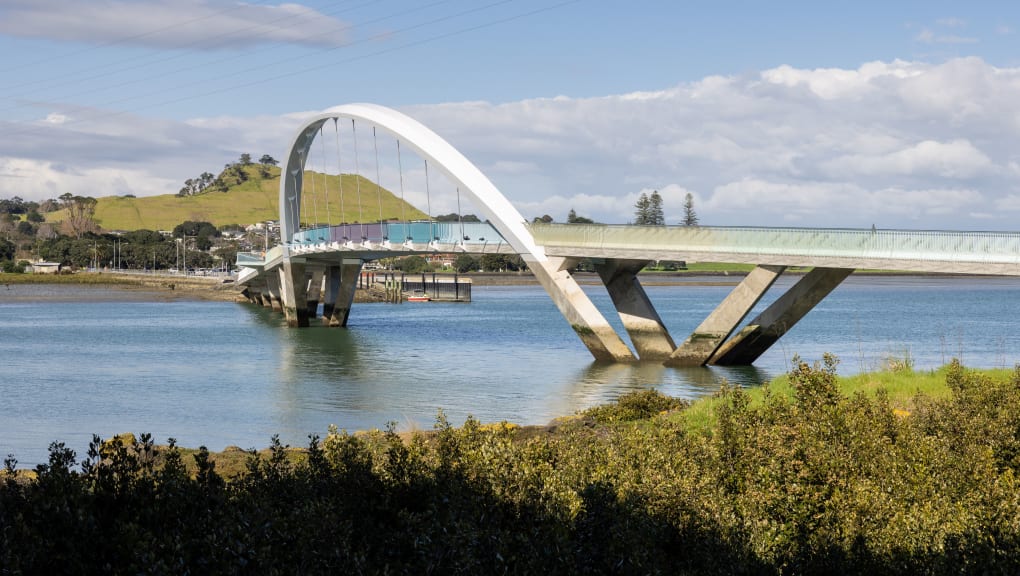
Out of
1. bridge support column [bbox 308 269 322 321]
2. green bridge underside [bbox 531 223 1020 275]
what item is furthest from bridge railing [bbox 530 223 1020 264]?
bridge support column [bbox 308 269 322 321]

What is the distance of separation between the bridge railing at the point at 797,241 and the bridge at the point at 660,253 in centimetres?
3

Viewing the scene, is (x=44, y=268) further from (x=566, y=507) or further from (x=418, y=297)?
(x=566, y=507)

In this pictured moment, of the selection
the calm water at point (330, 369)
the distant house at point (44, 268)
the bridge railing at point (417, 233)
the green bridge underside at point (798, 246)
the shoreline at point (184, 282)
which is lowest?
the calm water at point (330, 369)

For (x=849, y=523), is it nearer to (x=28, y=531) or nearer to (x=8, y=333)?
(x=28, y=531)

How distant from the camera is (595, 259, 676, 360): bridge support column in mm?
33344

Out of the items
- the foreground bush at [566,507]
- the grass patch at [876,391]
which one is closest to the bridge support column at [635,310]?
the grass patch at [876,391]

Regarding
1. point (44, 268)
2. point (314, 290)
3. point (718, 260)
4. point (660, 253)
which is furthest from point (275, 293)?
point (44, 268)

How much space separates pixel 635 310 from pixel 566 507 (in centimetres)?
2523

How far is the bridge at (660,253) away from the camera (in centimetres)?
2564

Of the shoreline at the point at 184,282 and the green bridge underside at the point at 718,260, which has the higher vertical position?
the green bridge underside at the point at 718,260

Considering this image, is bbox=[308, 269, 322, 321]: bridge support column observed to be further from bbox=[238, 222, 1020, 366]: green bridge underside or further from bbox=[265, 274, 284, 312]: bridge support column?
bbox=[238, 222, 1020, 366]: green bridge underside

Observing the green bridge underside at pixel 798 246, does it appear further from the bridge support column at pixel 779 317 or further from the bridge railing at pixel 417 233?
the bridge railing at pixel 417 233

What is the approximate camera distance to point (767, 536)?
8.66 metres

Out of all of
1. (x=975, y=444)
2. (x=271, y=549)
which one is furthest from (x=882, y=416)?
(x=271, y=549)
